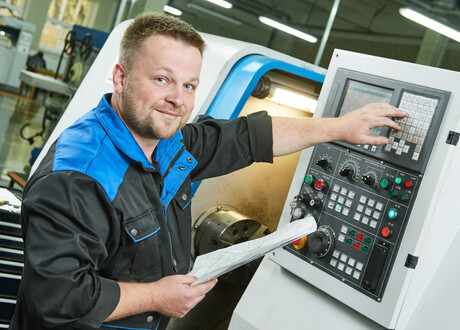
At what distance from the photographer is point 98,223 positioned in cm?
99

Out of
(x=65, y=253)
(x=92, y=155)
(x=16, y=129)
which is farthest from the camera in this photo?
(x=16, y=129)

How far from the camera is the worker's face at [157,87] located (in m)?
1.13

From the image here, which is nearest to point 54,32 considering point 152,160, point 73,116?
point 73,116

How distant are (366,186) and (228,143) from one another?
41 cm

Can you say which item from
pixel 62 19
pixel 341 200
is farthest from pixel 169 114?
pixel 62 19

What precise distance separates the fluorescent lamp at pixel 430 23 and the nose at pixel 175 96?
14.9 feet

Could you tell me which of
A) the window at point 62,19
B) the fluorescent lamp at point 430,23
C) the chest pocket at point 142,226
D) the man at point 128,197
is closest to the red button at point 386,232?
the man at point 128,197

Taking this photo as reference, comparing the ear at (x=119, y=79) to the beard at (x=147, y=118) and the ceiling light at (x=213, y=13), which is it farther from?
the ceiling light at (x=213, y=13)

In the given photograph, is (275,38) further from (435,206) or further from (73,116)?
(435,206)

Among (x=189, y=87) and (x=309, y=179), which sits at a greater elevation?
(x=189, y=87)

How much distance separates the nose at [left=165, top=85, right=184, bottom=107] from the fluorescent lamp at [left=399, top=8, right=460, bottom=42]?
4547 mm

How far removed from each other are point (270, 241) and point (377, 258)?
33cm

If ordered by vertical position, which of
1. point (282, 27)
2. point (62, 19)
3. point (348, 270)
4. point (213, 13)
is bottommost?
point (348, 270)

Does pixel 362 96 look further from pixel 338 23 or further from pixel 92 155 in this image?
pixel 338 23
